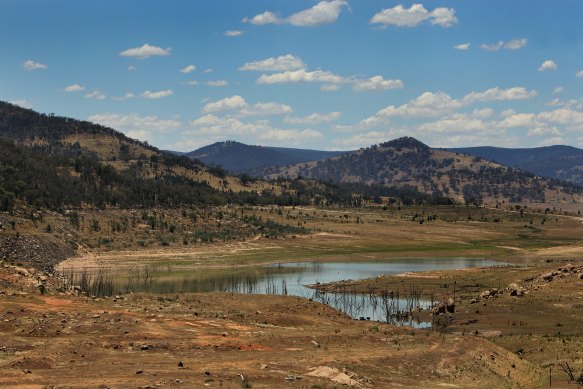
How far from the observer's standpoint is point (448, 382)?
35.4 m

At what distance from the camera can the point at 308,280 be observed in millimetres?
90125

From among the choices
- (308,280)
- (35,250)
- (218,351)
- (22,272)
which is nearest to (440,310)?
(218,351)

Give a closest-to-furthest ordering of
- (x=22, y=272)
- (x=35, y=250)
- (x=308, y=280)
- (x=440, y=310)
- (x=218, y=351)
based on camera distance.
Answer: (x=218, y=351) → (x=22, y=272) → (x=440, y=310) → (x=308, y=280) → (x=35, y=250)

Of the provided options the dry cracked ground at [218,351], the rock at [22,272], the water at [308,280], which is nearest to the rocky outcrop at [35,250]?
the water at [308,280]

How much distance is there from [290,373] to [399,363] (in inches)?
272

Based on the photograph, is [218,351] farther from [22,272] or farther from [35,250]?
[35,250]

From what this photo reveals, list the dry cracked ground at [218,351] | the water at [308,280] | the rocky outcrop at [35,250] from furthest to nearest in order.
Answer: the rocky outcrop at [35,250] < the water at [308,280] < the dry cracked ground at [218,351]

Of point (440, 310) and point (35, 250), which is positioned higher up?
point (35, 250)

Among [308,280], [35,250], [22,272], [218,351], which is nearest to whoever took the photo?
[218,351]

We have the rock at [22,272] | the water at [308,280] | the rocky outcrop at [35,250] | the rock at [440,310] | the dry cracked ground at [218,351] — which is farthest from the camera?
the rocky outcrop at [35,250]

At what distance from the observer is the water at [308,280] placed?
68.1m

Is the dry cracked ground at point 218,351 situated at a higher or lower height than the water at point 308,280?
higher

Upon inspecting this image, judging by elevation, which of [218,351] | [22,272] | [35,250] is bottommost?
[218,351]

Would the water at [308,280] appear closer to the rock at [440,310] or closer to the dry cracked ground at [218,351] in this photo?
the rock at [440,310]
